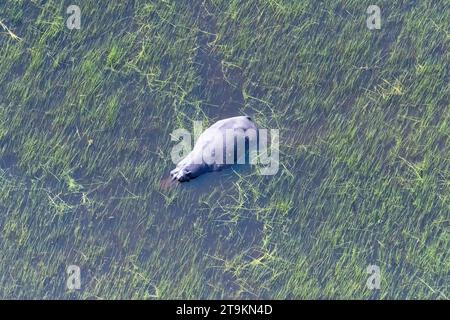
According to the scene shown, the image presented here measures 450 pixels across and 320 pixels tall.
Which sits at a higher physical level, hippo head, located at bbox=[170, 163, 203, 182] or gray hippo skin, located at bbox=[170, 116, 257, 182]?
gray hippo skin, located at bbox=[170, 116, 257, 182]

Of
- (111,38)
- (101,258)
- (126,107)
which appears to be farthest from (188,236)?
→ (111,38)

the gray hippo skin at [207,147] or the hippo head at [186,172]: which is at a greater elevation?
the gray hippo skin at [207,147]

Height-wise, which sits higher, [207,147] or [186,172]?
[207,147]
